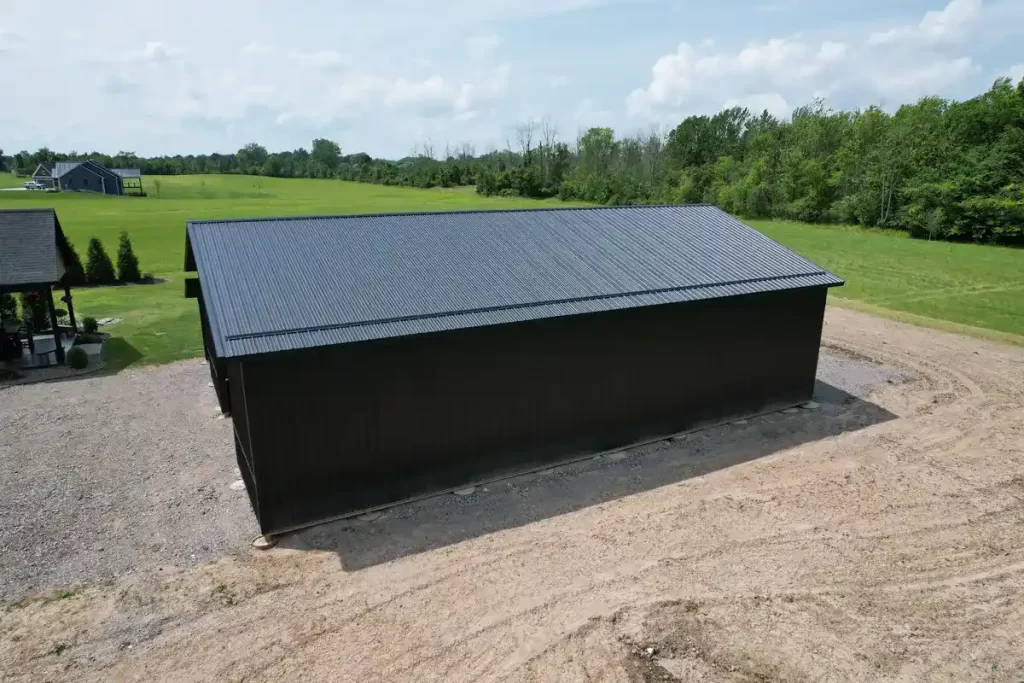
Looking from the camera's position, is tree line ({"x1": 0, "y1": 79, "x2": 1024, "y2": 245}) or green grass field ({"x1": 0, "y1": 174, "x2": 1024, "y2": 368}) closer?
green grass field ({"x1": 0, "y1": 174, "x2": 1024, "y2": 368})

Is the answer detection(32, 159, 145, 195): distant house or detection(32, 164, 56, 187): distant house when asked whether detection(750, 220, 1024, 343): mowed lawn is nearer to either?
detection(32, 159, 145, 195): distant house

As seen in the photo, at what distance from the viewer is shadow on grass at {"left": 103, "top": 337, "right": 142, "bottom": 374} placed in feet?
54.0

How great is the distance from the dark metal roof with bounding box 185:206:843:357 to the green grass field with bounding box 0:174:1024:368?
6825 mm

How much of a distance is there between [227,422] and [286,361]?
519cm

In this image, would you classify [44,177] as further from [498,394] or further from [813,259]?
[498,394]

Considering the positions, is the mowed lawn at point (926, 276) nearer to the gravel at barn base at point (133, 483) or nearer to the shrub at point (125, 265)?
the gravel at barn base at point (133, 483)

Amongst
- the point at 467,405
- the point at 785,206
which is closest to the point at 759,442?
the point at 467,405

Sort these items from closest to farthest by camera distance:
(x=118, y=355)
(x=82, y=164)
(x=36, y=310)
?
(x=118, y=355) < (x=36, y=310) < (x=82, y=164)

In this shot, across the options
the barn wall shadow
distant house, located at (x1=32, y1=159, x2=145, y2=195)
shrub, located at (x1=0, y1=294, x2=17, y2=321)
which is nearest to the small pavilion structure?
shrub, located at (x1=0, y1=294, x2=17, y2=321)

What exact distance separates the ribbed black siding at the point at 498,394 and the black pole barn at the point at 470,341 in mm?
29

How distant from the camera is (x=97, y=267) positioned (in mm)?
27109

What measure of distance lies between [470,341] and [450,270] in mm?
1740

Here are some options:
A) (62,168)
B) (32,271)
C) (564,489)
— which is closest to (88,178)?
(62,168)

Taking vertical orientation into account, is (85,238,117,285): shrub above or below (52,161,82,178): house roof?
below
